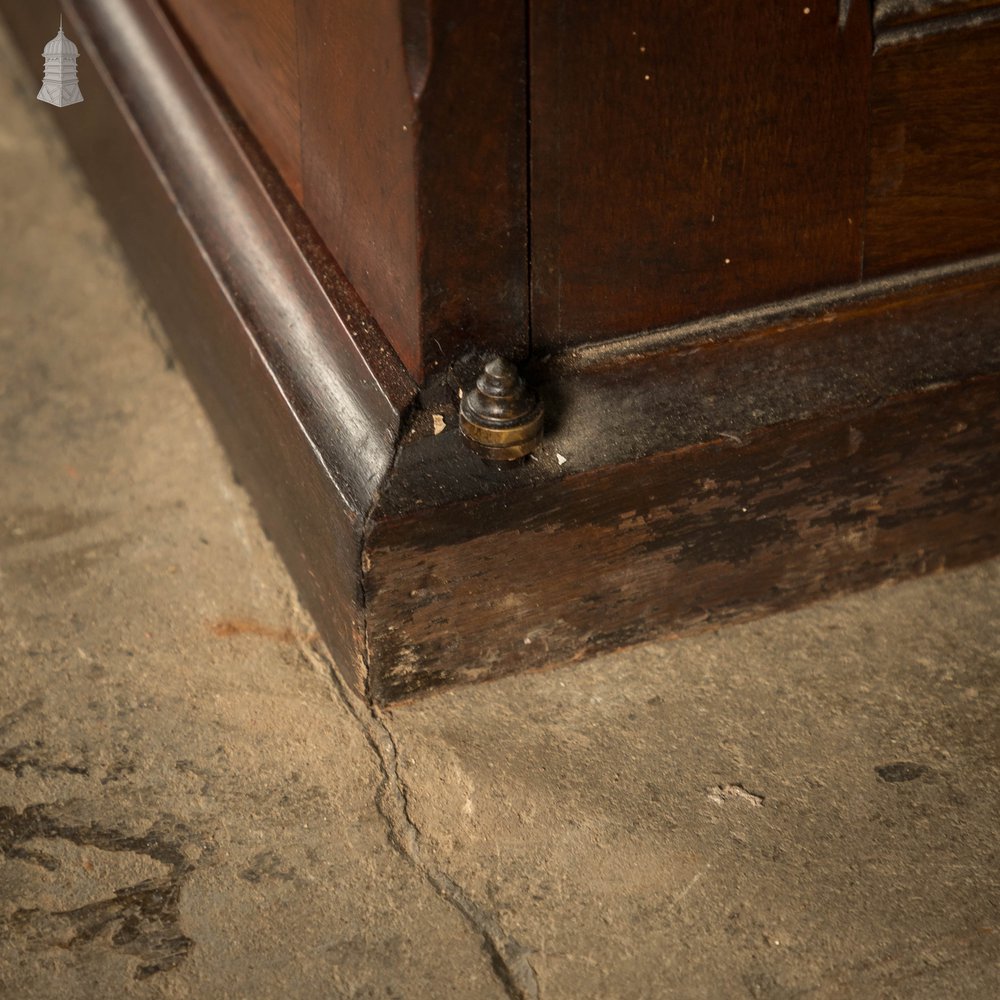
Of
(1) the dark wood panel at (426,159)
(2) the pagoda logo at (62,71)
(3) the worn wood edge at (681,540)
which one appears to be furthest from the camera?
(2) the pagoda logo at (62,71)

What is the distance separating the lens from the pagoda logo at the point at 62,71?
2395mm

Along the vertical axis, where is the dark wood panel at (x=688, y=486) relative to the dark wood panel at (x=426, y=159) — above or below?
below

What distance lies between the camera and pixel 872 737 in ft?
5.39

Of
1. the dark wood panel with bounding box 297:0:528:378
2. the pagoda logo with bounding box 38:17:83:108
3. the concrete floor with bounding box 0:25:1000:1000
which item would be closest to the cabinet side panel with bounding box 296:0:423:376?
the dark wood panel with bounding box 297:0:528:378

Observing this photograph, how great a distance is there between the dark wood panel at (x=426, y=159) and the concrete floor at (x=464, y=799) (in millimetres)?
450

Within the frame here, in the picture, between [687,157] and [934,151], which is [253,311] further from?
[934,151]

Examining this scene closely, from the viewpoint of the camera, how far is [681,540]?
5.50ft

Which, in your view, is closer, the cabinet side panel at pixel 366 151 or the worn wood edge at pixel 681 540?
the cabinet side panel at pixel 366 151

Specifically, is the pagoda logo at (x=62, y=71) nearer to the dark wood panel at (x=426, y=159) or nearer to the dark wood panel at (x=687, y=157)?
the dark wood panel at (x=426, y=159)

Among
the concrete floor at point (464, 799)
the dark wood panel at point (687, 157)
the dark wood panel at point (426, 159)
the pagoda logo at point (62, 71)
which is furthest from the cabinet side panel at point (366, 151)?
the pagoda logo at point (62, 71)

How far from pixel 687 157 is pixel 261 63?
579 millimetres

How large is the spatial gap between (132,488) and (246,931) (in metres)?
0.79

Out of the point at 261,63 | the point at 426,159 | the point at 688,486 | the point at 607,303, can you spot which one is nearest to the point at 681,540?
the point at 688,486

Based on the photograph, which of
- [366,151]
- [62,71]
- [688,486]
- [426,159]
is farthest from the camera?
[62,71]
